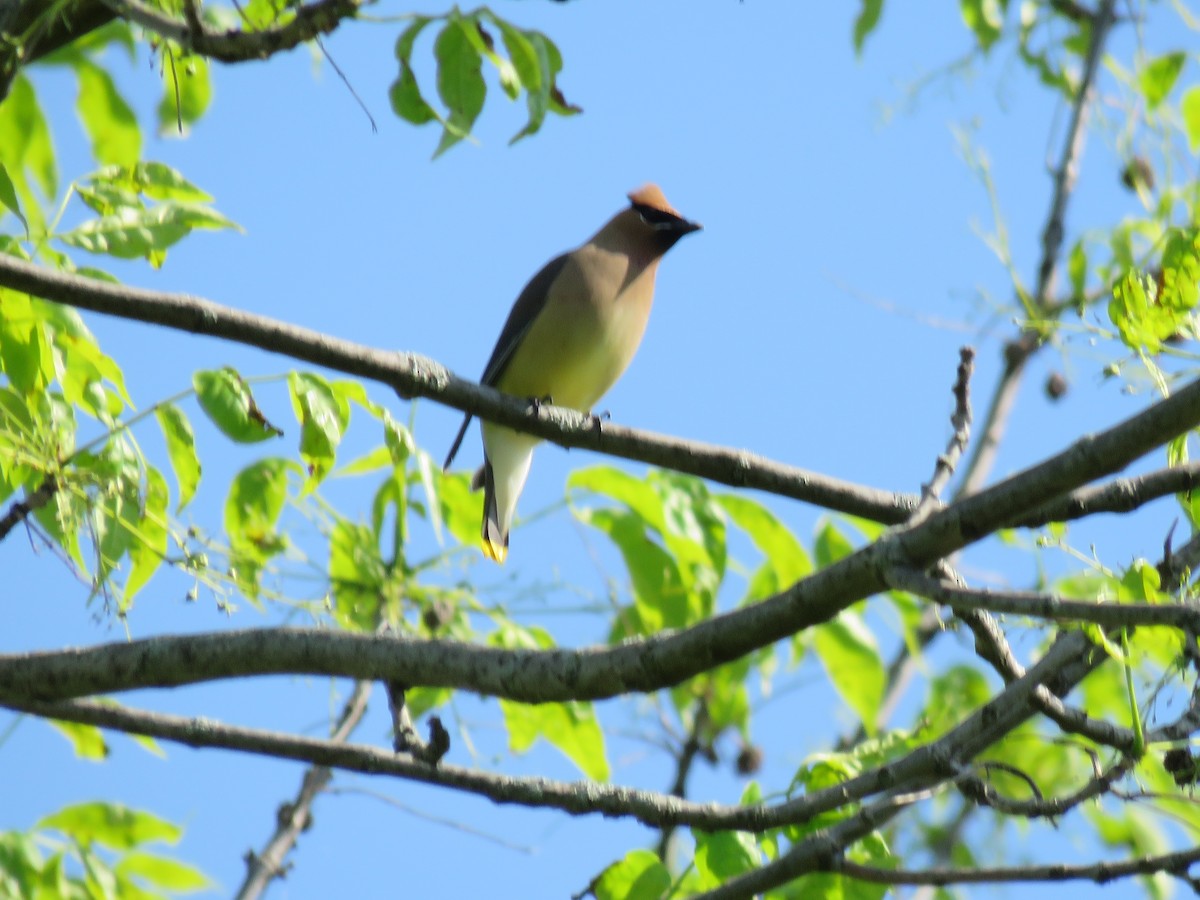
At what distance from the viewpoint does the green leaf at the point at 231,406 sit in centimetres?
303

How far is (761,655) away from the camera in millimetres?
5605

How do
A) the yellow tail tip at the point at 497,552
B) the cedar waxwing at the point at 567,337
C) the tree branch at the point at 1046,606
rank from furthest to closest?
the cedar waxwing at the point at 567,337, the yellow tail tip at the point at 497,552, the tree branch at the point at 1046,606

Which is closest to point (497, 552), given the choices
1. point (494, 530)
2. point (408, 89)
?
point (494, 530)

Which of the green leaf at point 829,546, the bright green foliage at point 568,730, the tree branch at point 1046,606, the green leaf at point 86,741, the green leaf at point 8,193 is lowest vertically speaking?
the tree branch at point 1046,606

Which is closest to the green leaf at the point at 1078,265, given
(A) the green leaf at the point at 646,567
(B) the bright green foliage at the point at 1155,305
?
(A) the green leaf at the point at 646,567

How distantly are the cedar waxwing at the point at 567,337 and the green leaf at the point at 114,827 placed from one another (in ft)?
5.73

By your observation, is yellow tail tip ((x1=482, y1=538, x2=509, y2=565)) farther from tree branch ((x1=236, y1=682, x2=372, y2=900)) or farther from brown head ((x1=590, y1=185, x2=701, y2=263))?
brown head ((x1=590, y1=185, x2=701, y2=263))

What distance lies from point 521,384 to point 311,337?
9.82 ft

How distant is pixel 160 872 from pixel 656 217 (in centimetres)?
344

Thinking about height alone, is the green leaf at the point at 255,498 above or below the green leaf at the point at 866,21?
below

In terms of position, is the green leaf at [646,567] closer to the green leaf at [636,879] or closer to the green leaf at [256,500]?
the green leaf at [256,500]

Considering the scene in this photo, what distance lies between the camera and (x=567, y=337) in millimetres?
5652

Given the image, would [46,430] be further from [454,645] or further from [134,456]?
[454,645]

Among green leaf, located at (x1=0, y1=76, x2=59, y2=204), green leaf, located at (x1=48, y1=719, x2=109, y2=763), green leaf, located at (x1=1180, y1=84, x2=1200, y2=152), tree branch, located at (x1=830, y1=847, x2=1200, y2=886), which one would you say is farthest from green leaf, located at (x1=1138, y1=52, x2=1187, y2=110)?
green leaf, located at (x1=48, y1=719, x2=109, y2=763)
